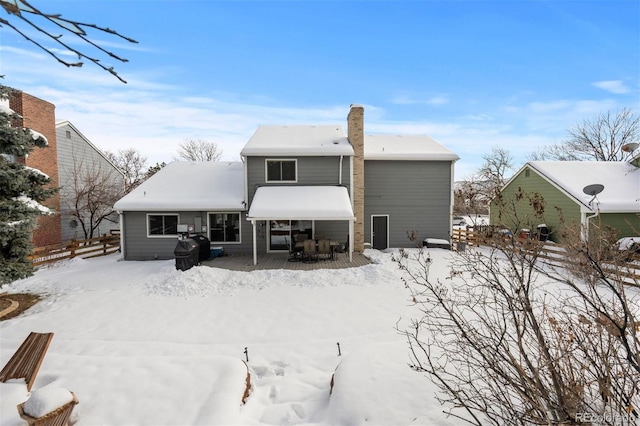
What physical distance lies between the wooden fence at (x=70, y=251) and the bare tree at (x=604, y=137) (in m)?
38.1

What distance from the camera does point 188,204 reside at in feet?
45.6

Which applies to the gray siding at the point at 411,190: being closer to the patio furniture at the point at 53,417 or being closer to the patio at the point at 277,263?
the patio at the point at 277,263

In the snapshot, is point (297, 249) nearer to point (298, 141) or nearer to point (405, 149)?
point (298, 141)

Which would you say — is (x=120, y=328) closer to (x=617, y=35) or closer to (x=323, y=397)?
(x=323, y=397)

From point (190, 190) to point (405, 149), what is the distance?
35.8ft

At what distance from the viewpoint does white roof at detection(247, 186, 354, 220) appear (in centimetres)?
1185

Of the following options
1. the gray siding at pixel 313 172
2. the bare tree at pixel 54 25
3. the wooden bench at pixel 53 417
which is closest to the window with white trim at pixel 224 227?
the gray siding at pixel 313 172

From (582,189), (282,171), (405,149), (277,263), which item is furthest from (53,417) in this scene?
(582,189)

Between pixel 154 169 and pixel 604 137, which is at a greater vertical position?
pixel 604 137

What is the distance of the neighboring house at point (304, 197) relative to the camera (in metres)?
13.8

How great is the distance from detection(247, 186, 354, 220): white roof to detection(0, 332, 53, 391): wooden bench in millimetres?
7630

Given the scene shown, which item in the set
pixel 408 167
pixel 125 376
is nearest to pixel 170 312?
pixel 125 376

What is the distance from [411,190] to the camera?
616 inches

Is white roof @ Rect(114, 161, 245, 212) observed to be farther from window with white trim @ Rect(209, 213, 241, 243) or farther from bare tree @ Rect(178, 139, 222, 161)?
bare tree @ Rect(178, 139, 222, 161)
